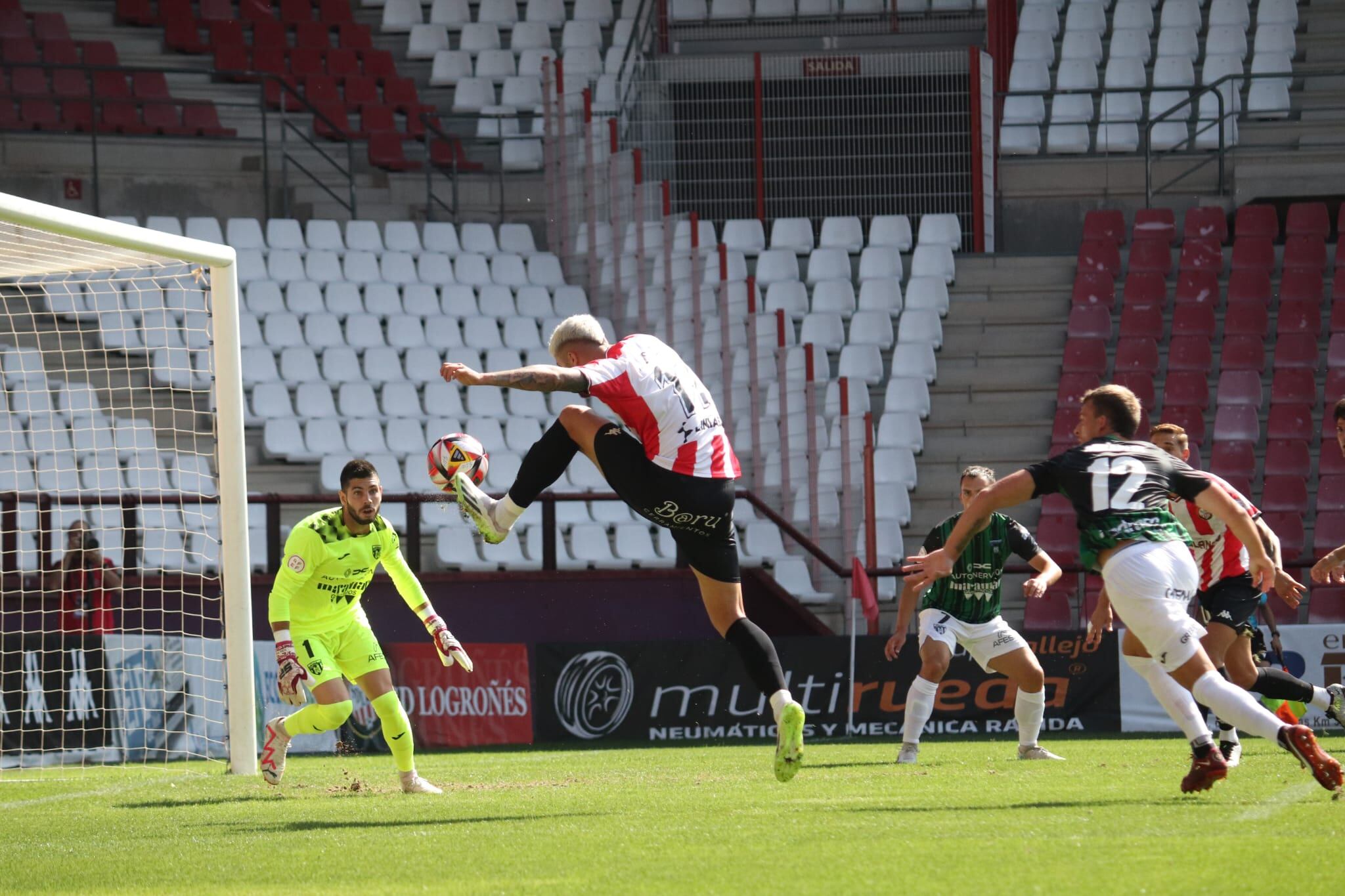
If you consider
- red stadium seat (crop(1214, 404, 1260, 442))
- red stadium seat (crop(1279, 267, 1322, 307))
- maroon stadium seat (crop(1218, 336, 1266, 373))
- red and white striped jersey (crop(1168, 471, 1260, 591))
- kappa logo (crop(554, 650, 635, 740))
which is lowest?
kappa logo (crop(554, 650, 635, 740))

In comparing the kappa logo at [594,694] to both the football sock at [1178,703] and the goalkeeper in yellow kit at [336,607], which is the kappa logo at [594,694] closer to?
the goalkeeper in yellow kit at [336,607]

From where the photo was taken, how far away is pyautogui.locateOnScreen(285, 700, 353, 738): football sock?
8.51 metres

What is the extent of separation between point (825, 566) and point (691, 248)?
13.6 ft

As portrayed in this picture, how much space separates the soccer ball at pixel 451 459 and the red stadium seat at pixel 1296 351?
11.7 metres

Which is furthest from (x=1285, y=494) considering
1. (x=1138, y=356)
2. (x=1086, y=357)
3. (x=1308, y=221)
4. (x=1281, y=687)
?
(x=1281, y=687)

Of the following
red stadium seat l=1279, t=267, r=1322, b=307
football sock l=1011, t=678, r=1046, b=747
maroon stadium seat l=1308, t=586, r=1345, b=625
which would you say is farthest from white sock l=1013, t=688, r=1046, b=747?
red stadium seat l=1279, t=267, r=1322, b=307

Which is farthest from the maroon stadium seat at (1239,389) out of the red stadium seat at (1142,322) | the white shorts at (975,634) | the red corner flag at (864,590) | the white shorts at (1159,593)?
the white shorts at (1159,593)

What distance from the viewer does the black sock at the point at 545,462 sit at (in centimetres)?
717

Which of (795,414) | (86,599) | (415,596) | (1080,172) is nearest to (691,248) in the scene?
(795,414)

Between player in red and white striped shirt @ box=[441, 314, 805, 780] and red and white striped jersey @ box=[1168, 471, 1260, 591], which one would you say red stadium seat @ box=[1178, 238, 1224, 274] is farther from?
player in red and white striped shirt @ box=[441, 314, 805, 780]

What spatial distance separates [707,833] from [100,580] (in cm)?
768

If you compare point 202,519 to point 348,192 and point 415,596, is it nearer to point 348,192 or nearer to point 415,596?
point 415,596

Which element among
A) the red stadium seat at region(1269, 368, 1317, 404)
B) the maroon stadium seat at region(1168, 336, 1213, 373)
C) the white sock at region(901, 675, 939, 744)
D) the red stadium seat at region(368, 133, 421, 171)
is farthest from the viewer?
the red stadium seat at region(368, 133, 421, 171)

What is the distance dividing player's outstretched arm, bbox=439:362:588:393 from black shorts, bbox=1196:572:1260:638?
14.5 ft
